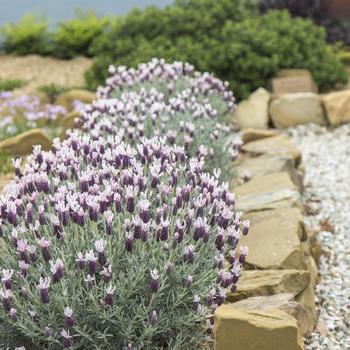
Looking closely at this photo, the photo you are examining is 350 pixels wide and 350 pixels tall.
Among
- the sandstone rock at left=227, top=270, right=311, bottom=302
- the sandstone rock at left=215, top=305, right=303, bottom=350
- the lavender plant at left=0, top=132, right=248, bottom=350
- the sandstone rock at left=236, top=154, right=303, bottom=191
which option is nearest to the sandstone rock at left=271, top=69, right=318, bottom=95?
the sandstone rock at left=236, top=154, right=303, bottom=191

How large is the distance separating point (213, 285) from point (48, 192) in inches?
41.4

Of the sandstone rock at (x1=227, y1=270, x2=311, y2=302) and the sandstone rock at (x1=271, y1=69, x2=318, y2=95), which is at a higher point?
the sandstone rock at (x1=227, y1=270, x2=311, y2=302)

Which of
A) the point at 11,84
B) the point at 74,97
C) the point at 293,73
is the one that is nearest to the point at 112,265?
the point at 74,97

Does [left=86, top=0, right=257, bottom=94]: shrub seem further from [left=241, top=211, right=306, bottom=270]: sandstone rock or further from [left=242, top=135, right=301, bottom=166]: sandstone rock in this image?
[left=241, top=211, right=306, bottom=270]: sandstone rock

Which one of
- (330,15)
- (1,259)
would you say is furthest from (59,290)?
(330,15)

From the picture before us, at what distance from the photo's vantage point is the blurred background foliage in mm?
10281

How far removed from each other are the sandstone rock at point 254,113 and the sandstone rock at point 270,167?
2754mm

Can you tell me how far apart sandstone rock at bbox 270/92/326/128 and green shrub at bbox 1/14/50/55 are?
20.2 ft

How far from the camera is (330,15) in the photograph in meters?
14.3

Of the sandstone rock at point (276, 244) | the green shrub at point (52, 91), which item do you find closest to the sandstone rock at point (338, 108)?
the green shrub at point (52, 91)

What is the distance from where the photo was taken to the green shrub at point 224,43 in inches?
405

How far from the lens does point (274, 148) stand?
7.43 meters

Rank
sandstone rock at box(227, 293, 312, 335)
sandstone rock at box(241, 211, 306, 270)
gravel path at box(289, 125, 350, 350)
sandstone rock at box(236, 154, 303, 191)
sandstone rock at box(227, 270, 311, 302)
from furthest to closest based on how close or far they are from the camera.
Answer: sandstone rock at box(236, 154, 303, 191)
sandstone rock at box(241, 211, 306, 270)
gravel path at box(289, 125, 350, 350)
sandstone rock at box(227, 270, 311, 302)
sandstone rock at box(227, 293, 312, 335)

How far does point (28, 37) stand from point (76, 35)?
125cm
